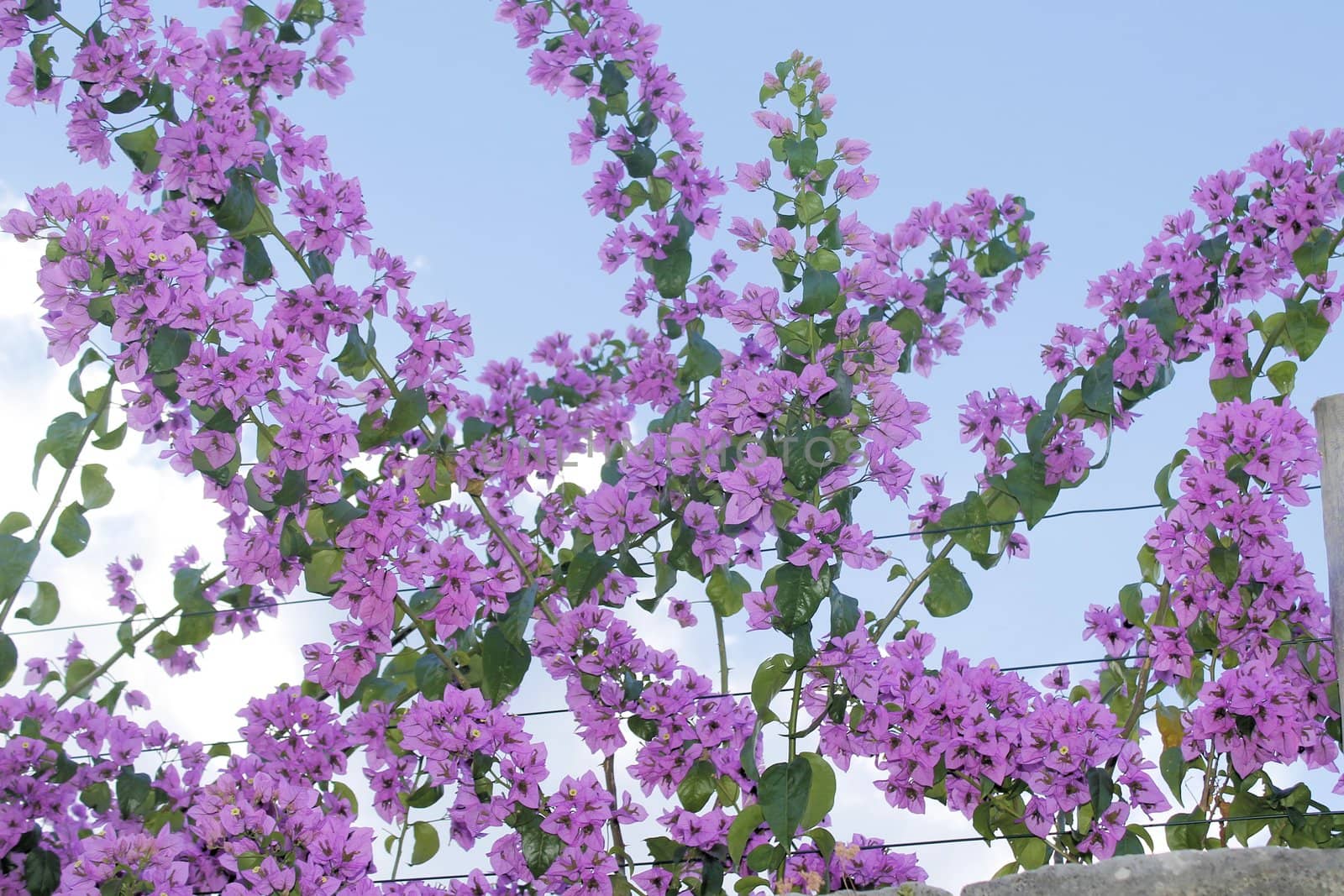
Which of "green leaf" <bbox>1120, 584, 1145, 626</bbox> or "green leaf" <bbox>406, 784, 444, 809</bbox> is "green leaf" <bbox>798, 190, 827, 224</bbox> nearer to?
"green leaf" <bbox>1120, 584, 1145, 626</bbox>

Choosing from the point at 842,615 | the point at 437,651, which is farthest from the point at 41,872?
the point at 842,615

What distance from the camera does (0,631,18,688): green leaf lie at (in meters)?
2.37

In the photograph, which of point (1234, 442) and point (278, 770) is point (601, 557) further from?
point (1234, 442)

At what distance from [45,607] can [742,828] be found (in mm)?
1621

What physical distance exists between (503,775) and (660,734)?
284 mm

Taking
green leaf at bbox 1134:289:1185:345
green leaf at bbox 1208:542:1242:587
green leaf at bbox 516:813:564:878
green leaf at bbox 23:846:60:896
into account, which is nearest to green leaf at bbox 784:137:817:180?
green leaf at bbox 1134:289:1185:345

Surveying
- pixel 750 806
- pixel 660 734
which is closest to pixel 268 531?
pixel 660 734

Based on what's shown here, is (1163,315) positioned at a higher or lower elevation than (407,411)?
higher

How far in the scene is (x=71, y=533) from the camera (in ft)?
8.25

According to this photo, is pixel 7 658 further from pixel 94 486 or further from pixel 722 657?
pixel 722 657

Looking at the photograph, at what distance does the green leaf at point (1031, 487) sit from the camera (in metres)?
2.38

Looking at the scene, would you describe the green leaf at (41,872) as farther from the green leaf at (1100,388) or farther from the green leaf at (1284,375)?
the green leaf at (1284,375)

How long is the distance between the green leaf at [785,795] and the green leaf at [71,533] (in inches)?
58.4

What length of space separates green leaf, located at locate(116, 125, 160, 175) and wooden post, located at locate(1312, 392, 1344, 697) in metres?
2.19
